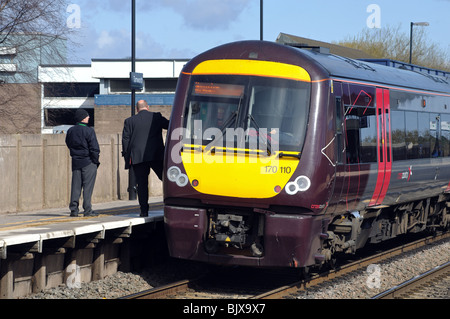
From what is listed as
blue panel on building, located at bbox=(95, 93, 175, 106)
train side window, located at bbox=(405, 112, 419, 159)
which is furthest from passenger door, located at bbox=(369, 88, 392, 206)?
blue panel on building, located at bbox=(95, 93, 175, 106)

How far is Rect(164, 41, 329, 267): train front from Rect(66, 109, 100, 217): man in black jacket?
1.88 meters

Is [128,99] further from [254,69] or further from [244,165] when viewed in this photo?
[244,165]

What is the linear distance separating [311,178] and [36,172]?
924 centimetres

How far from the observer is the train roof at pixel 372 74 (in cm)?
1081

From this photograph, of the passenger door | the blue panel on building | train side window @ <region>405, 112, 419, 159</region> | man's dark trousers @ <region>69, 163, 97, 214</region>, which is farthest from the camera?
the blue panel on building

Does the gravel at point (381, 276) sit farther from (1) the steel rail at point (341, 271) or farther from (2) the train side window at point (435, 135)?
(2) the train side window at point (435, 135)

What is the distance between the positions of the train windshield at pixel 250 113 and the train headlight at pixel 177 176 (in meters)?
0.43

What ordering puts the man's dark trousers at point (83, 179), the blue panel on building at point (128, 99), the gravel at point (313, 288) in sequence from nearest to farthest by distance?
the gravel at point (313, 288) → the man's dark trousers at point (83, 179) → the blue panel on building at point (128, 99)

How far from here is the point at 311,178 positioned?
9.80 meters

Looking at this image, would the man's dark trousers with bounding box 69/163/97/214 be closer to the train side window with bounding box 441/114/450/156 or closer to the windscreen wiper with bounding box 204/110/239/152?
the windscreen wiper with bounding box 204/110/239/152

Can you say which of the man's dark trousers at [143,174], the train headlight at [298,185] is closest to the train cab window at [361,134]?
the train headlight at [298,185]

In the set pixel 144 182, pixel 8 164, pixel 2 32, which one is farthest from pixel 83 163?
pixel 2 32

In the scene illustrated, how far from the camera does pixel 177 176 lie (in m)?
10.3

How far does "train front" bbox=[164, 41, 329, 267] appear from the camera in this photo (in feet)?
32.2
